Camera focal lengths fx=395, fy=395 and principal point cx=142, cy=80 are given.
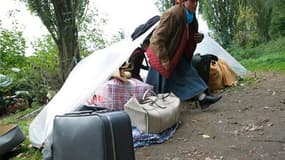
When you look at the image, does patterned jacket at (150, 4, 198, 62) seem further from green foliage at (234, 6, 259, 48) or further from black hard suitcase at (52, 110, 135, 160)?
green foliage at (234, 6, 259, 48)

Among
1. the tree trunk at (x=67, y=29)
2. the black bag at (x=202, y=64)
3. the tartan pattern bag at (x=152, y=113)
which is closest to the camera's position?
the tartan pattern bag at (x=152, y=113)

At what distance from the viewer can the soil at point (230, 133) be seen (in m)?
2.84

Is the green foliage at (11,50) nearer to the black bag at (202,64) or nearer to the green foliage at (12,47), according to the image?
the green foliage at (12,47)

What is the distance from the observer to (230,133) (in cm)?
336

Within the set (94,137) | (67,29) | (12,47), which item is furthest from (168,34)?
(12,47)

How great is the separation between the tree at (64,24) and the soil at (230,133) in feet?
9.03

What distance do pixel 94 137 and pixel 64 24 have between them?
15.7 ft

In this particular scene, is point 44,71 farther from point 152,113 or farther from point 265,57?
point 265,57

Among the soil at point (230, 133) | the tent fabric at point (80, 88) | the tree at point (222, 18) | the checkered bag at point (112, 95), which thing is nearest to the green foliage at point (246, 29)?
the tree at point (222, 18)

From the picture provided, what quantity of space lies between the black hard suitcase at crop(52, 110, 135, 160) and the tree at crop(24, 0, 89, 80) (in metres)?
4.23

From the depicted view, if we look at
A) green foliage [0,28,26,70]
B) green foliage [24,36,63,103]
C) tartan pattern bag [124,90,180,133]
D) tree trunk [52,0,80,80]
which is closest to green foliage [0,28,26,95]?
green foliage [0,28,26,70]

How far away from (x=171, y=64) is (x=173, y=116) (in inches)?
30.1

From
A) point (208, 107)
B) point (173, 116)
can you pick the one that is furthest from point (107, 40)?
point (173, 116)

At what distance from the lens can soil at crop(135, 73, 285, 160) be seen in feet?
9.30
